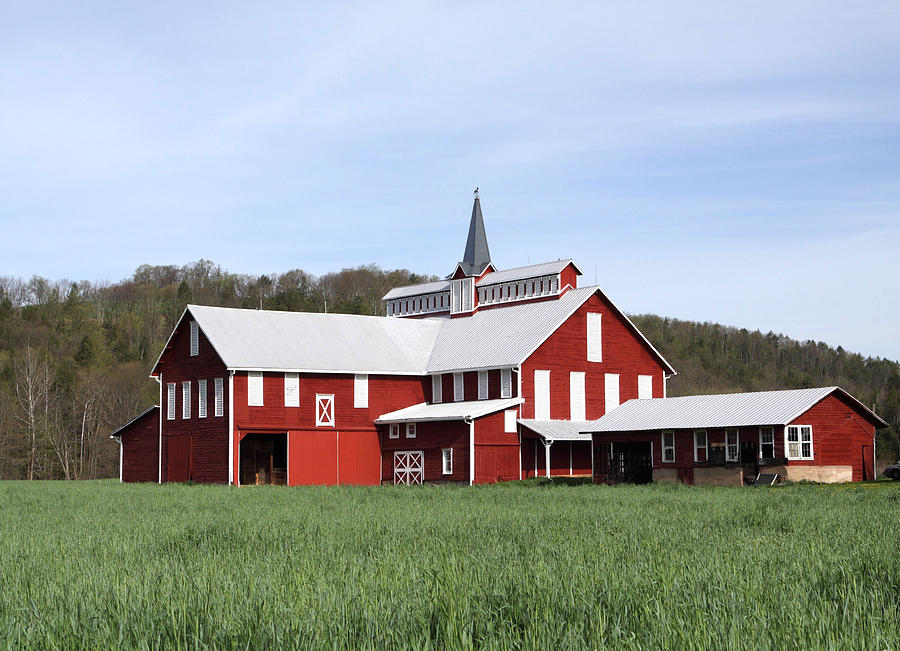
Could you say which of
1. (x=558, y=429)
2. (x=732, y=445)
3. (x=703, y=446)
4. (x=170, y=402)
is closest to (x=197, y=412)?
(x=170, y=402)

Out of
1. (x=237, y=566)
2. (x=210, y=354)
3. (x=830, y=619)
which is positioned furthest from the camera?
(x=210, y=354)

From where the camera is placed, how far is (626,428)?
158 feet

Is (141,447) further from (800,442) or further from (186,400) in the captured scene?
(800,442)

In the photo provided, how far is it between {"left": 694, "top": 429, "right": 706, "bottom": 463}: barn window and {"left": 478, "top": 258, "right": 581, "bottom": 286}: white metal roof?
91.8 feet

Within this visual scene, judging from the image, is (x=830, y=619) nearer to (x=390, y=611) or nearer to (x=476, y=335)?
(x=390, y=611)

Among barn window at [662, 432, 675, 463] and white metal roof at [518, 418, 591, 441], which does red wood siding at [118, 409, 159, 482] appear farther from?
barn window at [662, 432, 675, 463]

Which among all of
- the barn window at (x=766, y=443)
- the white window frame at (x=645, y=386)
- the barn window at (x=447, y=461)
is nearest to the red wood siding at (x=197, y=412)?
the barn window at (x=447, y=461)

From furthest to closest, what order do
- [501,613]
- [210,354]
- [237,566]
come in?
[210,354] → [237,566] → [501,613]

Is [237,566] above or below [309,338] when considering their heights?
below

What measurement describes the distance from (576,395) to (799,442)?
1382 centimetres

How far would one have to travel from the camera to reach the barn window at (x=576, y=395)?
54.4 m

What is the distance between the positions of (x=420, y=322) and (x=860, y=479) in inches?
1053

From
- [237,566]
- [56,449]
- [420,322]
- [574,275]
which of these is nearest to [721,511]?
[237,566]

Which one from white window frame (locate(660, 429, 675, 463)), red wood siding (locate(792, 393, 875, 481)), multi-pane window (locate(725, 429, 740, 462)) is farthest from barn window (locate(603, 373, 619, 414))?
red wood siding (locate(792, 393, 875, 481))
